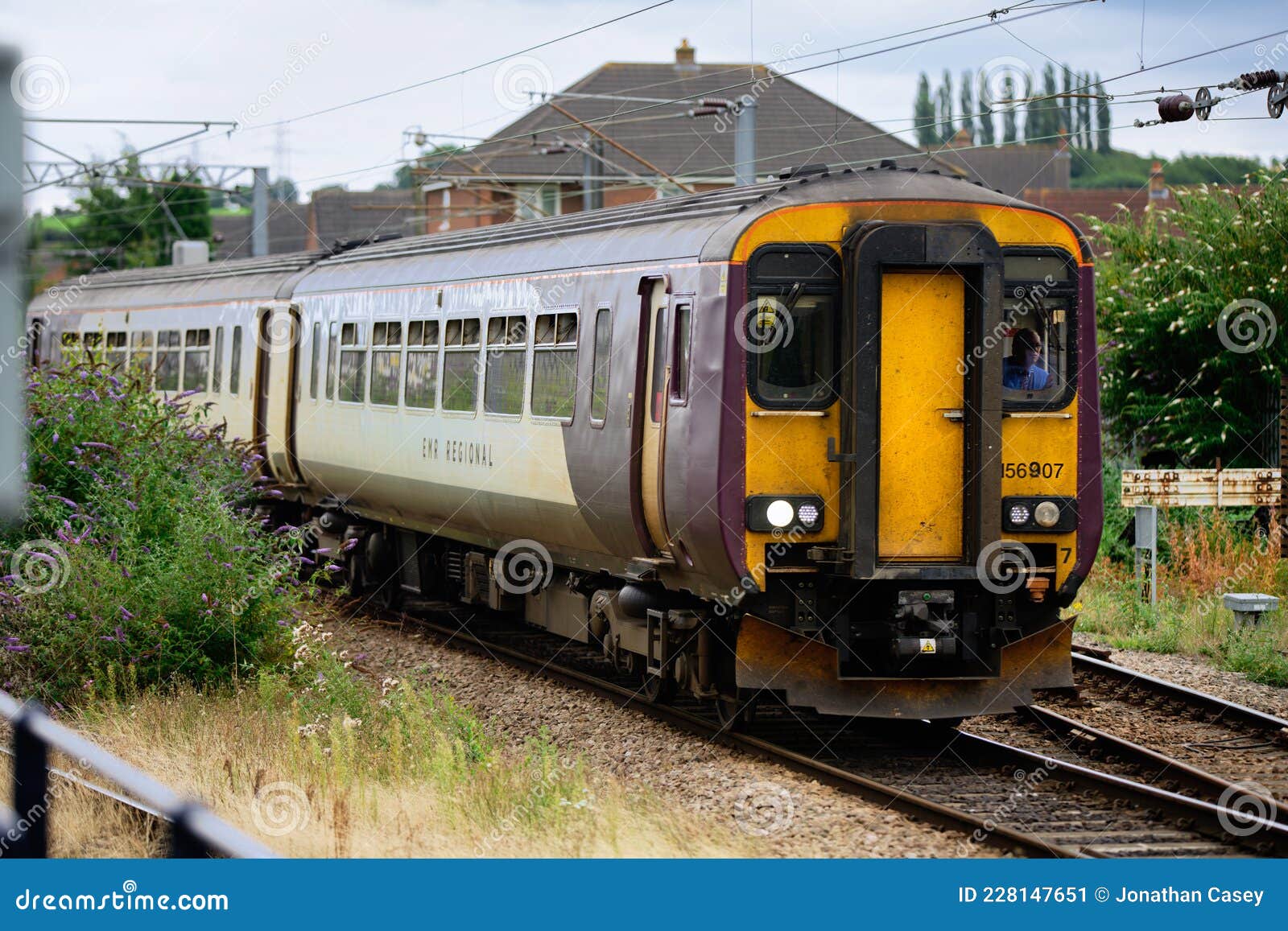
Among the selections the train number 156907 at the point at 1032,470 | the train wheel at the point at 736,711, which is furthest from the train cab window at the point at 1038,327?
the train wheel at the point at 736,711

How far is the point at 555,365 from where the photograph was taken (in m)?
12.1

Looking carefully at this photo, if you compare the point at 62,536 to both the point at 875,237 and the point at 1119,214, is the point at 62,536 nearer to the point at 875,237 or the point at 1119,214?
the point at 875,237

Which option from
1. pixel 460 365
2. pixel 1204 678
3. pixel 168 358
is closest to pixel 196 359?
pixel 168 358

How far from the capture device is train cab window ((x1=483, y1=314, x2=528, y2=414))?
12680 millimetres

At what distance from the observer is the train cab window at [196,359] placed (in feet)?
67.9

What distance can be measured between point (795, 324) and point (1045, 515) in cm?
192

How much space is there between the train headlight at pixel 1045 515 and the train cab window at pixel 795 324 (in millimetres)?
1452

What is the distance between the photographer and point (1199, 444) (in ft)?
59.8

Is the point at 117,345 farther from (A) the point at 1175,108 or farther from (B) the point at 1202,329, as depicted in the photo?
(A) the point at 1175,108

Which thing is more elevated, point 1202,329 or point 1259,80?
point 1259,80

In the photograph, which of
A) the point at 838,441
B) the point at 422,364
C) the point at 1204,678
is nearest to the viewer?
the point at 838,441

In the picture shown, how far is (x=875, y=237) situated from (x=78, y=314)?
742 inches

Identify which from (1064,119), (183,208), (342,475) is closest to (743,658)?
(342,475)

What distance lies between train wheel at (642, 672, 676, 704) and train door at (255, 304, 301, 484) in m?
7.90
